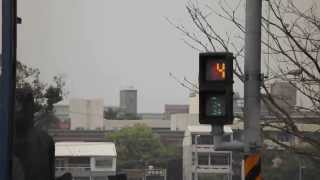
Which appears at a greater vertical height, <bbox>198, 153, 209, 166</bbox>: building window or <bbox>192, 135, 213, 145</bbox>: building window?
<bbox>192, 135, 213, 145</bbox>: building window

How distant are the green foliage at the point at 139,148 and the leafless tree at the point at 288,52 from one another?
224 cm

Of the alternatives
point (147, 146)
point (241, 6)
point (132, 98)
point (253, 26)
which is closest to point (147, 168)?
point (147, 146)

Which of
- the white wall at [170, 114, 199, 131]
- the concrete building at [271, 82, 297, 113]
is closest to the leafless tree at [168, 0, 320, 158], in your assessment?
the concrete building at [271, 82, 297, 113]

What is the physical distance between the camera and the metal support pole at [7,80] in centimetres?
347

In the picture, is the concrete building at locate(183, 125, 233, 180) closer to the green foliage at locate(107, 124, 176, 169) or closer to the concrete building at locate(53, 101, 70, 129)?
the green foliage at locate(107, 124, 176, 169)

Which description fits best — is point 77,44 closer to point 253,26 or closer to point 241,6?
point 253,26

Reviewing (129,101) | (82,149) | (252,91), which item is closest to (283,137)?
(252,91)

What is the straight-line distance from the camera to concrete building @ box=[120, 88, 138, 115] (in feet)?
13.7

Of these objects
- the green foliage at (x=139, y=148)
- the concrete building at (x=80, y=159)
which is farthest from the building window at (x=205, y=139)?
the concrete building at (x=80, y=159)

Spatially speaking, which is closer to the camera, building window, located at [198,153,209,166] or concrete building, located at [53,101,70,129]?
concrete building, located at [53,101,70,129]

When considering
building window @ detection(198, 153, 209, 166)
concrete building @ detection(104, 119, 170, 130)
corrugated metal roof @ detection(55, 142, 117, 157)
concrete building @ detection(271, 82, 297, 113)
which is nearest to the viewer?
corrugated metal roof @ detection(55, 142, 117, 157)

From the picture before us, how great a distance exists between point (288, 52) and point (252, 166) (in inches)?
86.2

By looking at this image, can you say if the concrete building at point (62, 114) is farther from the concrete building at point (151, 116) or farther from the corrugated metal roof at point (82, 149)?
the concrete building at point (151, 116)

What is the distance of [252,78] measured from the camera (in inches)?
202
